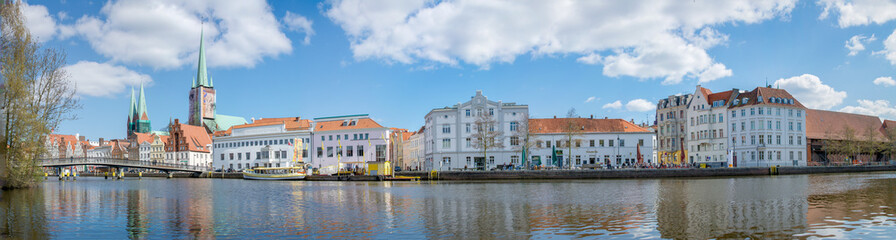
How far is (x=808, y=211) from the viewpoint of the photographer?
2577 cm

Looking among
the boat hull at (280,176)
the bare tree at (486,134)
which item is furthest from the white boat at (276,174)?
the bare tree at (486,134)

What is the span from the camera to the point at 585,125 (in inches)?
3622

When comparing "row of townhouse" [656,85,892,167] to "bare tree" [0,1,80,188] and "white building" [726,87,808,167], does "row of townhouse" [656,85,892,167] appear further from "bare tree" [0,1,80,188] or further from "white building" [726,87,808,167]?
"bare tree" [0,1,80,188]

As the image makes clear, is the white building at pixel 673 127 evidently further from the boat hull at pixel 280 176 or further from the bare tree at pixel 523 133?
the boat hull at pixel 280 176

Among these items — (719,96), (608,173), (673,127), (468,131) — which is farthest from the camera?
(673,127)

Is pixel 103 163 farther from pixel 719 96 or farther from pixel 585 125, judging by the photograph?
pixel 719 96

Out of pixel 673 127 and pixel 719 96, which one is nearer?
pixel 719 96

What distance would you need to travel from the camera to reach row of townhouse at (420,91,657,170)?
89.5 m

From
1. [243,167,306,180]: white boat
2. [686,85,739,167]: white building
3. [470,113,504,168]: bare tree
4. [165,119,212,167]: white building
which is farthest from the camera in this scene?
[165,119,212,167]: white building

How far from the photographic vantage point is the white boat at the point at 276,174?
85062 mm

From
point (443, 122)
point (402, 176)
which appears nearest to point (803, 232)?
point (402, 176)

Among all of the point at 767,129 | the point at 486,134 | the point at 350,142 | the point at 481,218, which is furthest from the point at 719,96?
the point at 481,218

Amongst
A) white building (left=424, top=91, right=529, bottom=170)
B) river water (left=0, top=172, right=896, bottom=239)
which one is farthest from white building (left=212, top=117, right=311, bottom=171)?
river water (left=0, top=172, right=896, bottom=239)

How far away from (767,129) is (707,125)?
992 centimetres
